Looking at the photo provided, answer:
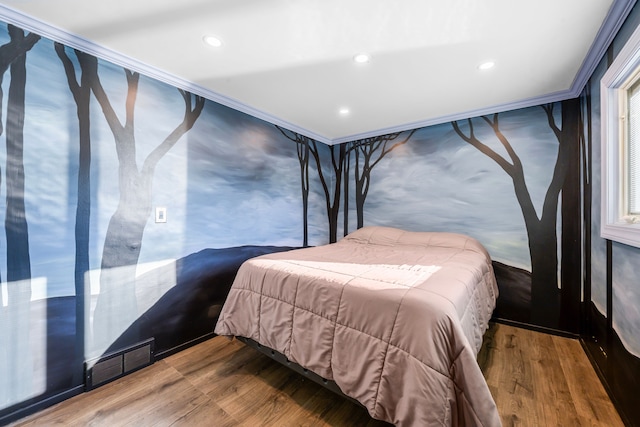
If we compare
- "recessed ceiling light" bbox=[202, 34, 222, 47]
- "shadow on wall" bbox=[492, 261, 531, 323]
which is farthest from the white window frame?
"recessed ceiling light" bbox=[202, 34, 222, 47]

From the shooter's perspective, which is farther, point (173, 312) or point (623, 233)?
point (173, 312)

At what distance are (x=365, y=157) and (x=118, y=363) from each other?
11.3 ft

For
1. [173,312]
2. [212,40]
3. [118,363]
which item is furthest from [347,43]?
[118,363]

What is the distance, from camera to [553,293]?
7.88ft

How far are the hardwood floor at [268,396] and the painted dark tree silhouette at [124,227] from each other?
1.40 feet

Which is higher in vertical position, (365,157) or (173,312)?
(365,157)

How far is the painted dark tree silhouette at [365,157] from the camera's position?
11.4ft

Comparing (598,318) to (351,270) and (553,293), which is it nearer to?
(553,293)

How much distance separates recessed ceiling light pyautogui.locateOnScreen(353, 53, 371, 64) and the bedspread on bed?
1545mm

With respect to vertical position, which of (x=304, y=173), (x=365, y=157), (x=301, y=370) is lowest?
(x=301, y=370)

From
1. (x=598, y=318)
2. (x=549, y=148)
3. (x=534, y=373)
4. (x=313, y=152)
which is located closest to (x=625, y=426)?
(x=534, y=373)

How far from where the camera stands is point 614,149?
1.61 m

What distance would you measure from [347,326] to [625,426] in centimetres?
158

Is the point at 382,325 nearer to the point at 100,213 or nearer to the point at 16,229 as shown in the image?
the point at 100,213
